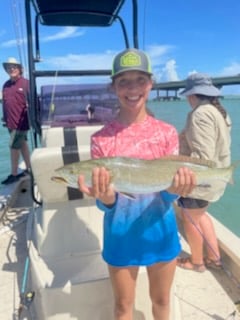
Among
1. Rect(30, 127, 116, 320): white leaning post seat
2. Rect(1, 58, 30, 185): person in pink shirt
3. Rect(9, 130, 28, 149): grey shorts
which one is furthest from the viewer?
Rect(9, 130, 28, 149): grey shorts

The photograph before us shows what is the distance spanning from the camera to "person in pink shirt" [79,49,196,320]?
1.90m

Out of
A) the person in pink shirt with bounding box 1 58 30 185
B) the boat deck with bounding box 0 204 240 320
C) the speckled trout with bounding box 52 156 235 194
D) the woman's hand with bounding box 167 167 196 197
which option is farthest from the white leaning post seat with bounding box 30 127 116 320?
the person in pink shirt with bounding box 1 58 30 185

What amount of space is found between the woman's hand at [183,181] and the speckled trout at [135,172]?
0.02m

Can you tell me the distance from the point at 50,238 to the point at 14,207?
7.61 feet

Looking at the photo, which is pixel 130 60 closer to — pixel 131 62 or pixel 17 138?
pixel 131 62

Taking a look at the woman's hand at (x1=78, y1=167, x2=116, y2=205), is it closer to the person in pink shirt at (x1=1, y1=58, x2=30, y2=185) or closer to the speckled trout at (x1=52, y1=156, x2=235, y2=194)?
the speckled trout at (x1=52, y1=156, x2=235, y2=194)

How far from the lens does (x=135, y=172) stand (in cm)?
178

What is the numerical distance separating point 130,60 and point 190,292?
2.02 m

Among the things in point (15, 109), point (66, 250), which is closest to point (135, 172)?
point (66, 250)

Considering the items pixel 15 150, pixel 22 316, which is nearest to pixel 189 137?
pixel 22 316

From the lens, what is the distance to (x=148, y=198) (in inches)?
75.5

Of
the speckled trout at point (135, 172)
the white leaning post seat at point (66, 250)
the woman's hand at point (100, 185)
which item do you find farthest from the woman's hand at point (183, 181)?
the white leaning post seat at point (66, 250)

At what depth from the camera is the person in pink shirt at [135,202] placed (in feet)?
6.23

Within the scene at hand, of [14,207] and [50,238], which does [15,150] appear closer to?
[14,207]
